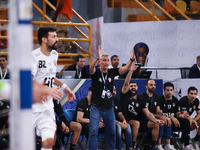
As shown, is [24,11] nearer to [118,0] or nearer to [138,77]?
[138,77]

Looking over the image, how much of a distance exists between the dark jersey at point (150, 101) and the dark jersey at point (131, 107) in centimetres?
16

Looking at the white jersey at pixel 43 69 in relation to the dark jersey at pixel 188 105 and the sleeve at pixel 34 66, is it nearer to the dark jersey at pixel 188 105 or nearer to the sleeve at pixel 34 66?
the sleeve at pixel 34 66

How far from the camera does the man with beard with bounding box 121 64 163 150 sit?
853 cm

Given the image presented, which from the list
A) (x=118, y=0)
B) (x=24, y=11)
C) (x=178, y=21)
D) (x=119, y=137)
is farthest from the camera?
(x=118, y=0)

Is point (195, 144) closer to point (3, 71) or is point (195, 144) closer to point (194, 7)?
point (3, 71)

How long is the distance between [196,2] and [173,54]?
11.3 feet

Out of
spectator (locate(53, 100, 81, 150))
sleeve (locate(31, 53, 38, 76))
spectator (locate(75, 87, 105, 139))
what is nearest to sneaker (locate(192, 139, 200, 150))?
spectator (locate(75, 87, 105, 139))

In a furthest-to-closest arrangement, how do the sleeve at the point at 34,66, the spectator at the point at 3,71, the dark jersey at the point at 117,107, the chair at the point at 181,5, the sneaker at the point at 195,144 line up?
the chair at the point at 181,5, the sneaker at the point at 195,144, the dark jersey at the point at 117,107, the spectator at the point at 3,71, the sleeve at the point at 34,66

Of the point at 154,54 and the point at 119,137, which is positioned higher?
the point at 154,54

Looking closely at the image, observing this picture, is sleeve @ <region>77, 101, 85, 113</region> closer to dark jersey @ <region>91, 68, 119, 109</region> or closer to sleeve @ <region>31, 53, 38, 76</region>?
dark jersey @ <region>91, 68, 119, 109</region>

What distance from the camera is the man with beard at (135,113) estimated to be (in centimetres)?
853

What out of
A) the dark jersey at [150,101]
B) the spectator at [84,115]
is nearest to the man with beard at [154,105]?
the dark jersey at [150,101]

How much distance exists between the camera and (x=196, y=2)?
15.0 m

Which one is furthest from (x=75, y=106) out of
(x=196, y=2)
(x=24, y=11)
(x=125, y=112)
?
(x=196, y=2)
